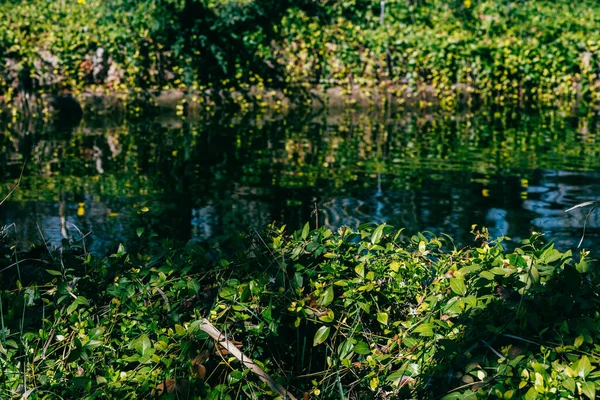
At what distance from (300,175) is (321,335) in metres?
5.44

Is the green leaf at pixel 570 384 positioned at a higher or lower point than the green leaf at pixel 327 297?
lower

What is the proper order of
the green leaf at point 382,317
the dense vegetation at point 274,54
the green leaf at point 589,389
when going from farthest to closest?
the dense vegetation at point 274,54
the green leaf at point 382,317
the green leaf at point 589,389

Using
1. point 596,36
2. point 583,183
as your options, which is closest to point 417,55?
point 596,36

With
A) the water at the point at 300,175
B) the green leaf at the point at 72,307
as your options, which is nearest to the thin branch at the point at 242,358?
the green leaf at the point at 72,307

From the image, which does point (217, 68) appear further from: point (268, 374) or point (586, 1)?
point (268, 374)

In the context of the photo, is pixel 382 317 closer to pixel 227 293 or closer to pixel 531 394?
pixel 227 293

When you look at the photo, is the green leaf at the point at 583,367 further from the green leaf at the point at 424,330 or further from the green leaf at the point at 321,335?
the green leaf at the point at 321,335

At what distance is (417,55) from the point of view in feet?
45.5

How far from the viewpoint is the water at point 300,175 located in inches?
266

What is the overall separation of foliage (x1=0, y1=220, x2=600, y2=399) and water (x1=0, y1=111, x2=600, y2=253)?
155cm

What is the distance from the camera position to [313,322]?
3273 millimetres

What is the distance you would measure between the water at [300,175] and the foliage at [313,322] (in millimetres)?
1553

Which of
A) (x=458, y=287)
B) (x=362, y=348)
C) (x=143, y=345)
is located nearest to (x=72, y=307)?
(x=143, y=345)

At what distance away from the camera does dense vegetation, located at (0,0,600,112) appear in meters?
13.6
